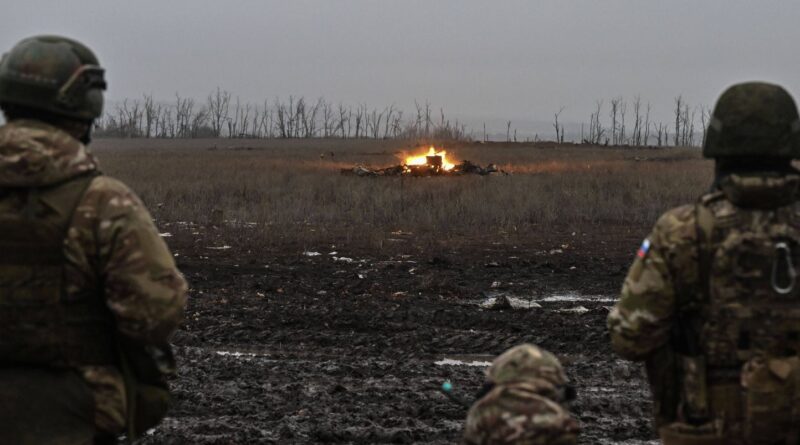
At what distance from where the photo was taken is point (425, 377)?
336 inches

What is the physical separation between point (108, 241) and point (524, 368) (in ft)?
4.33

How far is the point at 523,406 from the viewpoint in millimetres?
3225

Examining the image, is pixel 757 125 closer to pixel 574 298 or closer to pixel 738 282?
pixel 738 282

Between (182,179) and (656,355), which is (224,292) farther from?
(182,179)

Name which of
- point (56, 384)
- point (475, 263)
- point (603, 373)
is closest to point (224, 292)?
point (475, 263)

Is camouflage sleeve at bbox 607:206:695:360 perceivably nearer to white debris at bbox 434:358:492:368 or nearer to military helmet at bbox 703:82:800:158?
military helmet at bbox 703:82:800:158

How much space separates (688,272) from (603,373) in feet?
17.9

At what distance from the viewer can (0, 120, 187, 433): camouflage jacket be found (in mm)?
3180

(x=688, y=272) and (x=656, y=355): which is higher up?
(x=688, y=272)

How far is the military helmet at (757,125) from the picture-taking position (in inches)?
135

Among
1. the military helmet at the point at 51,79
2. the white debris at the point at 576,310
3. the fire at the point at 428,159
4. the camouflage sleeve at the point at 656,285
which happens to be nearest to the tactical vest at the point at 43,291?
the military helmet at the point at 51,79

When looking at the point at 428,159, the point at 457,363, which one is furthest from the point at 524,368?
the point at 428,159

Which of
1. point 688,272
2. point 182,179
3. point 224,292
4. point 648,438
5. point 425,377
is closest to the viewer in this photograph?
point 688,272

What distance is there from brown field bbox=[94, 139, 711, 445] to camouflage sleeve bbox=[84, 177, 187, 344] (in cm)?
359
